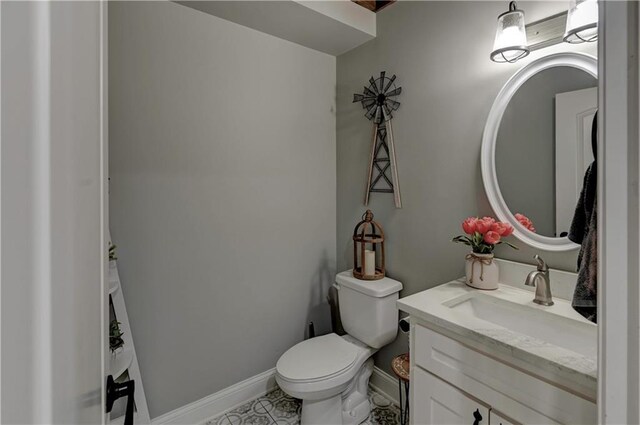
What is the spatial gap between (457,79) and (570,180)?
0.70 m

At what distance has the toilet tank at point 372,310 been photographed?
1791 millimetres

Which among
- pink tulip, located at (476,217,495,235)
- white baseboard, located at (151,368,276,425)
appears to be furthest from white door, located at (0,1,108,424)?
white baseboard, located at (151,368,276,425)

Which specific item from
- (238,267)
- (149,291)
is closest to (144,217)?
(149,291)

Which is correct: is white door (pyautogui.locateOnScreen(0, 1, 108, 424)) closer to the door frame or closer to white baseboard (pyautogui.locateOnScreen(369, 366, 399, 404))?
the door frame

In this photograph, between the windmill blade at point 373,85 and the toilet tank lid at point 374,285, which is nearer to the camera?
the toilet tank lid at point 374,285

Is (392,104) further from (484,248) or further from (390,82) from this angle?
(484,248)

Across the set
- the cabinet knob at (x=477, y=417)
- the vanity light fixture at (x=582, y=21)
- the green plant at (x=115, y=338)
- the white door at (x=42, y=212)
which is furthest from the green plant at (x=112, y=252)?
the vanity light fixture at (x=582, y=21)

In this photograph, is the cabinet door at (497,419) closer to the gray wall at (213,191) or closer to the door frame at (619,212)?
the door frame at (619,212)

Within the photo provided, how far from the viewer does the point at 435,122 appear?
171 cm

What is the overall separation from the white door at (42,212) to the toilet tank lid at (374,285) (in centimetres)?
151

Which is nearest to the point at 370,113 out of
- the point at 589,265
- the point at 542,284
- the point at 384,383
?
the point at 542,284

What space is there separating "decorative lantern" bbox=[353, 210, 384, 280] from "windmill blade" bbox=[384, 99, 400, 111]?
636 mm

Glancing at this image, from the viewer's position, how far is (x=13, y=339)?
23cm

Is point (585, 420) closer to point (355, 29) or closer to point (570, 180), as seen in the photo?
point (570, 180)
